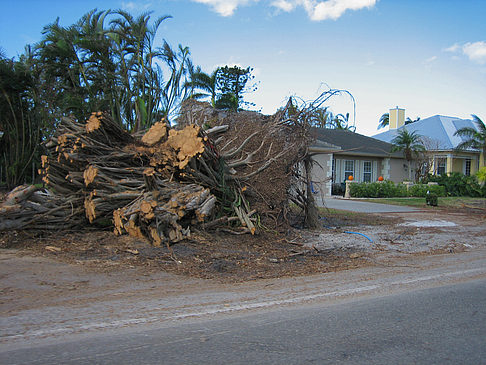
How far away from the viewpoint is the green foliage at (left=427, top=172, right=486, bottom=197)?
95.7 feet

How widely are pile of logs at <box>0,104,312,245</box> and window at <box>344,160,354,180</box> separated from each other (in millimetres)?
19338

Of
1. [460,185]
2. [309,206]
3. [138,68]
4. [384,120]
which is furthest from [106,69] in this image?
[384,120]

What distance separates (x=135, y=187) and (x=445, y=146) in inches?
1170

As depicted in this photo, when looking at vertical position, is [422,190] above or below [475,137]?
below

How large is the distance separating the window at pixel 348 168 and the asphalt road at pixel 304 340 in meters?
23.3

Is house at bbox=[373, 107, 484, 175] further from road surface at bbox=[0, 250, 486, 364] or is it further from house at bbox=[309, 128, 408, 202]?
road surface at bbox=[0, 250, 486, 364]

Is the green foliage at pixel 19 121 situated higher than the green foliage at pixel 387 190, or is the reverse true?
the green foliage at pixel 19 121

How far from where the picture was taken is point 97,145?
29.4 ft

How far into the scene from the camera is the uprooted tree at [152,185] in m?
8.41

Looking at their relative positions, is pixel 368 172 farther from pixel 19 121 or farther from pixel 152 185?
pixel 152 185

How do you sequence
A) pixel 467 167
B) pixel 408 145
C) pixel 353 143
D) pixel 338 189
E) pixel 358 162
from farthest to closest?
1. pixel 467 167
2. pixel 408 145
3. pixel 353 143
4. pixel 358 162
5. pixel 338 189

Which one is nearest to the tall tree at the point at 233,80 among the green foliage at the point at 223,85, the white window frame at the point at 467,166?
the green foliage at the point at 223,85

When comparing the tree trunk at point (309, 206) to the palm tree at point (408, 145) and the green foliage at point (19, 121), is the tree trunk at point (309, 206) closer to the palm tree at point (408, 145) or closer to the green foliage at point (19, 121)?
the green foliage at point (19, 121)

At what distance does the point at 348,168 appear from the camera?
28891mm
